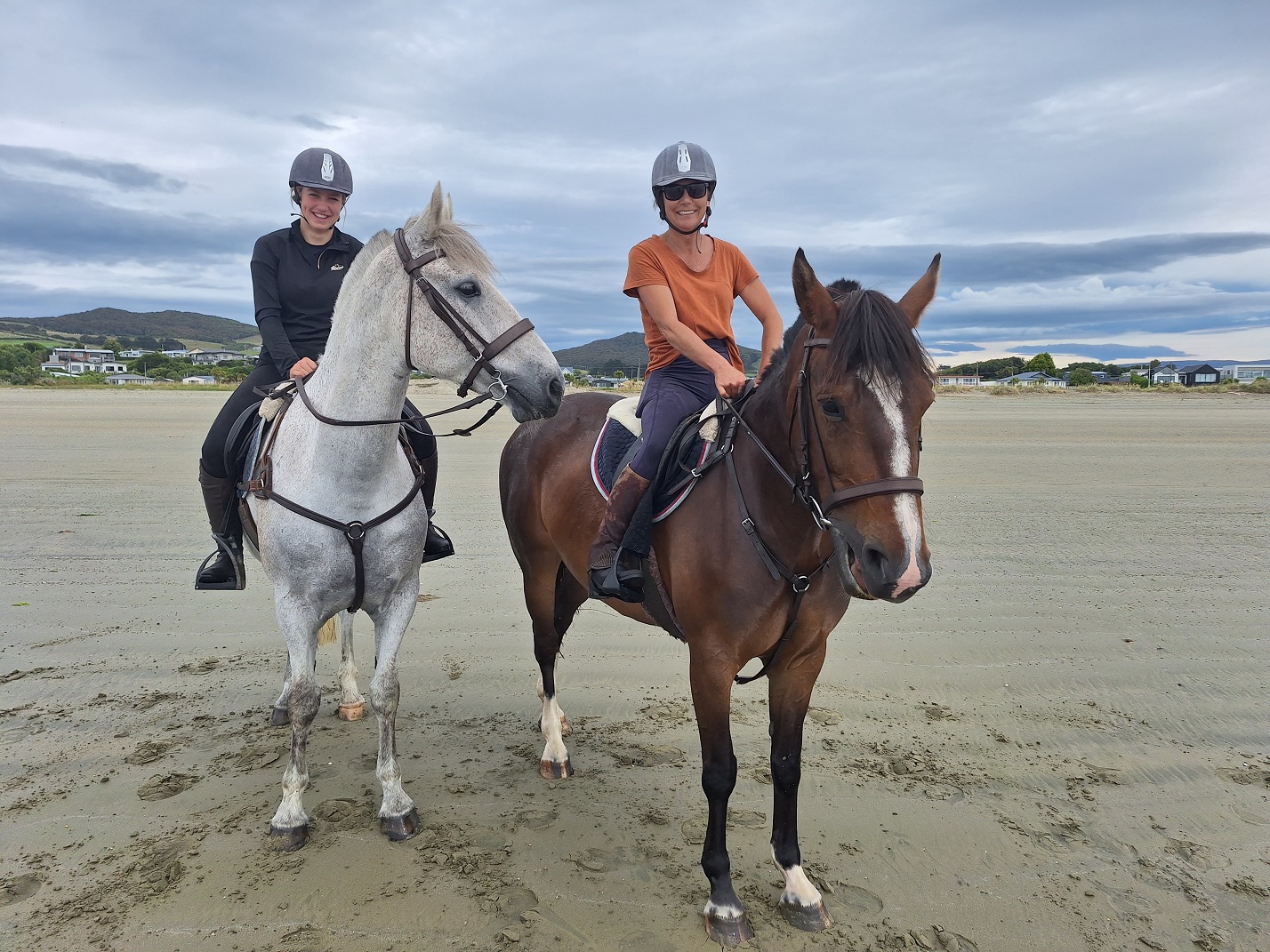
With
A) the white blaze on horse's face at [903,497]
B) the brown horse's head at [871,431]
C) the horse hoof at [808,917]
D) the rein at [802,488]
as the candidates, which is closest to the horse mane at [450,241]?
the rein at [802,488]

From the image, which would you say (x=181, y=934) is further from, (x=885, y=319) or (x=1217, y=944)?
(x=1217, y=944)

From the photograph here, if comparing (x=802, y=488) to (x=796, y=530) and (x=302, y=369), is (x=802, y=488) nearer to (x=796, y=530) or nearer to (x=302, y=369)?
(x=796, y=530)

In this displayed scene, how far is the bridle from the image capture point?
3.03 meters

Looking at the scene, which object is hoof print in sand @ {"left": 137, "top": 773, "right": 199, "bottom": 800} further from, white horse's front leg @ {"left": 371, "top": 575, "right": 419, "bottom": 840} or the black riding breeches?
the black riding breeches

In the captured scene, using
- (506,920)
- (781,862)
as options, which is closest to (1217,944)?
(781,862)

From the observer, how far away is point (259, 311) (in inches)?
159

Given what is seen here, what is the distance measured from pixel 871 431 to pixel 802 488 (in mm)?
460

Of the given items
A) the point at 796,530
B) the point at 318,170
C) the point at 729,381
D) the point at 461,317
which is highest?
the point at 318,170

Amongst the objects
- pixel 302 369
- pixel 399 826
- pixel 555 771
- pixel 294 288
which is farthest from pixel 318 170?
pixel 555 771

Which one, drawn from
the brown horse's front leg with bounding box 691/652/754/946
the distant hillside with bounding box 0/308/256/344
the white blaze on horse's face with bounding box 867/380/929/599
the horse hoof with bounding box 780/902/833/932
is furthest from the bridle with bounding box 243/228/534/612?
the distant hillside with bounding box 0/308/256/344

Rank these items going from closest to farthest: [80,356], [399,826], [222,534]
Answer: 1. [399,826]
2. [222,534]
3. [80,356]

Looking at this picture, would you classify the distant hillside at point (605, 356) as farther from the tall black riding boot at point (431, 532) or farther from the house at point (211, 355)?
the tall black riding boot at point (431, 532)

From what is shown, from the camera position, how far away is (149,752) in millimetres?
4234

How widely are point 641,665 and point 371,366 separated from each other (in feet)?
10.7
